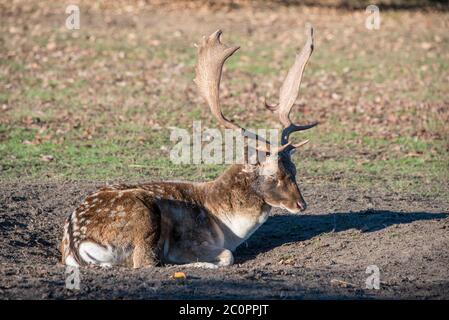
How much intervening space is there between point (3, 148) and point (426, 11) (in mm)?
16886

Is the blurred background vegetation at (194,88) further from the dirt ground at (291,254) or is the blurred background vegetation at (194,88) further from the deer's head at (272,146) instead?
the deer's head at (272,146)

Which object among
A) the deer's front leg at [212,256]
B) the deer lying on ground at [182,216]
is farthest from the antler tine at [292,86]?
the deer's front leg at [212,256]

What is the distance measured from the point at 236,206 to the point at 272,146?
0.73 metres

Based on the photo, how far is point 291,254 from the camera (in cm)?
913

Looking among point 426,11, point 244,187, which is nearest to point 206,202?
point 244,187

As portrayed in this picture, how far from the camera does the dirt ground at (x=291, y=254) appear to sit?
7312 mm

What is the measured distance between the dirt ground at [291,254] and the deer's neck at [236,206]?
302mm

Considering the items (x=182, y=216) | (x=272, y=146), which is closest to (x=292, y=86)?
(x=272, y=146)

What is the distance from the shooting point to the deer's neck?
357 inches

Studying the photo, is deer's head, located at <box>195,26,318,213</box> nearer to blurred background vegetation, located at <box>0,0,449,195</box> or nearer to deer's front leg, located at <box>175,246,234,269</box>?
deer's front leg, located at <box>175,246,234,269</box>

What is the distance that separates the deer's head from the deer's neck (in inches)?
3.7

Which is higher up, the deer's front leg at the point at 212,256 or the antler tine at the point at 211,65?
the antler tine at the point at 211,65
